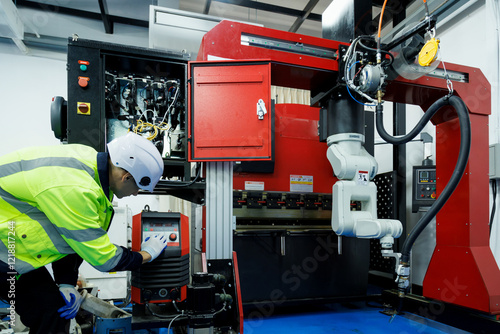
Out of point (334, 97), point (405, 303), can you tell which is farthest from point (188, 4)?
point (405, 303)

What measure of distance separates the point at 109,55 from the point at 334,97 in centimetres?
139

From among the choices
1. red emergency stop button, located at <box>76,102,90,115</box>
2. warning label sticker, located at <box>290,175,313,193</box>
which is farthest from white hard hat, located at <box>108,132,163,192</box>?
warning label sticker, located at <box>290,175,313,193</box>

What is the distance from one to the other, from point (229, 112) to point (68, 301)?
3.89 ft

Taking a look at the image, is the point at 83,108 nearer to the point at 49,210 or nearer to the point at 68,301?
the point at 49,210

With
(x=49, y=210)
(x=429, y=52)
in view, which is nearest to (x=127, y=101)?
(x=49, y=210)

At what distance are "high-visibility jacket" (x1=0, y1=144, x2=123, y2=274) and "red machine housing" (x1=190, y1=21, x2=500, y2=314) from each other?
0.95m

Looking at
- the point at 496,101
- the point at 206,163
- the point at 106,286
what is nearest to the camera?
the point at 206,163

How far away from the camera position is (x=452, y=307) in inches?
88.1

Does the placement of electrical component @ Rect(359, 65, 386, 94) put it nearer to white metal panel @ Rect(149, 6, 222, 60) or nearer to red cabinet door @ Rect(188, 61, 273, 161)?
red cabinet door @ Rect(188, 61, 273, 161)

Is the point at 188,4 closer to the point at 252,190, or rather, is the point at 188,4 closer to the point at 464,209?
the point at 252,190

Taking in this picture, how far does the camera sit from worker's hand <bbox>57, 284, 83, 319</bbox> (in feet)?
4.77

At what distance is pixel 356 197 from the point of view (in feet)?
6.34

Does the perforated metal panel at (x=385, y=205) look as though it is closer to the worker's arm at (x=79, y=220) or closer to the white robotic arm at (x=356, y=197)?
the white robotic arm at (x=356, y=197)

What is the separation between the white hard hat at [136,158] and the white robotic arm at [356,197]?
3.44 ft
